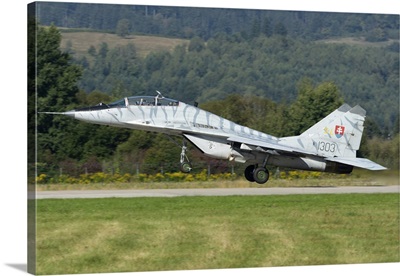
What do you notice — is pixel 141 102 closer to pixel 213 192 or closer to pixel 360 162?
pixel 213 192

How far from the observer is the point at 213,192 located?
32.2 metres

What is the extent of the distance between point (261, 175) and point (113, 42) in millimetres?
6294

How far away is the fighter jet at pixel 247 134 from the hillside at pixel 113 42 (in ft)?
7.30

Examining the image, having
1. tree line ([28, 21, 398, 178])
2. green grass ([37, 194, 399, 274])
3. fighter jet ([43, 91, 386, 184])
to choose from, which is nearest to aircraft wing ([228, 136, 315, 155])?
fighter jet ([43, 91, 386, 184])

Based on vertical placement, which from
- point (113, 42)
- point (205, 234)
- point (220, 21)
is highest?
point (220, 21)

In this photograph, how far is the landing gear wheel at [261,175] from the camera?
29.9 metres

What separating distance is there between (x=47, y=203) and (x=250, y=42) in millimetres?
7529

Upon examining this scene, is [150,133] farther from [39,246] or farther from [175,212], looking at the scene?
[39,246]

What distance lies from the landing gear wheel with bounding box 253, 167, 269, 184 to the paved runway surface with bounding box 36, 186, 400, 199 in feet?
5.05

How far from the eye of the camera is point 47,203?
30.5 meters

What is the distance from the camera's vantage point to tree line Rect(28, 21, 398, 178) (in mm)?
30141

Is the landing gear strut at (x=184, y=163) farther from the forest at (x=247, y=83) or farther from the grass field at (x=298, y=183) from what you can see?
the grass field at (x=298, y=183)

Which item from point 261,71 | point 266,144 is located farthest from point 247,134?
point 261,71

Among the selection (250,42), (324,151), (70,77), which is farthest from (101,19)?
(324,151)
